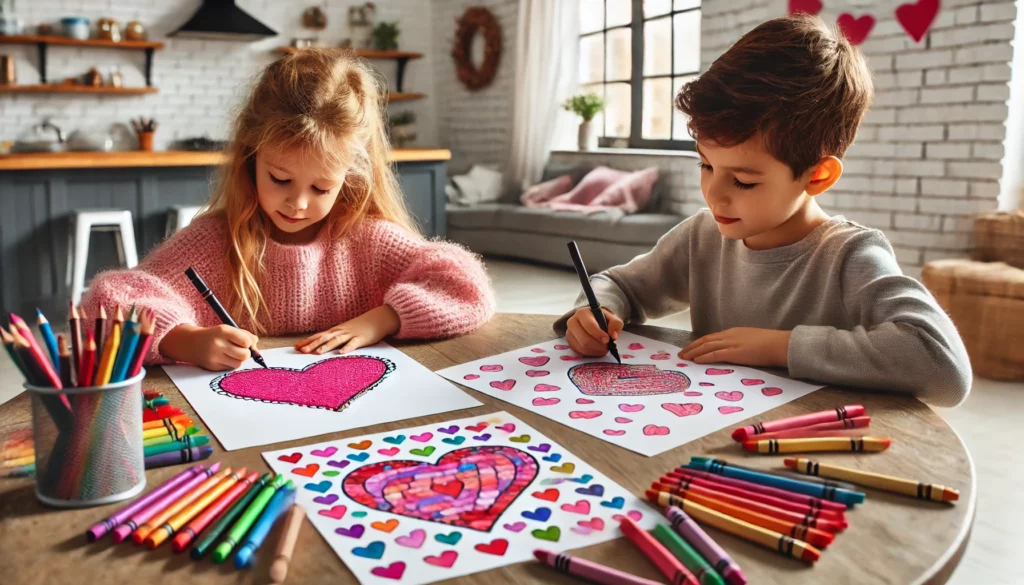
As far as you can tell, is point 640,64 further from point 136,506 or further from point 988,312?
point 136,506

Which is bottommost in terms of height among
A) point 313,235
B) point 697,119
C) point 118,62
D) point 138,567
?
point 138,567

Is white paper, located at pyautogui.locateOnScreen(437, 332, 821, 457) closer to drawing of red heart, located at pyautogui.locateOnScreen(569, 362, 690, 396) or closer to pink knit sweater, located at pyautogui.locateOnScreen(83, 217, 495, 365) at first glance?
drawing of red heart, located at pyautogui.locateOnScreen(569, 362, 690, 396)

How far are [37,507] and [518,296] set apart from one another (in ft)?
13.4

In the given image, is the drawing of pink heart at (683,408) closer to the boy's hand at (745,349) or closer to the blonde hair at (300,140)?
the boy's hand at (745,349)

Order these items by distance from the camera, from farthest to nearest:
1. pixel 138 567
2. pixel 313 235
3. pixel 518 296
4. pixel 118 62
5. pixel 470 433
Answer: pixel 118 62 → pixel 518 296 → pixel 313 235 → pixel 470 433 → pixel 138 567

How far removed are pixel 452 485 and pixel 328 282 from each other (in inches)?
30.0

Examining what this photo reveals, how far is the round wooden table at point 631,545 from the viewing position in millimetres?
564

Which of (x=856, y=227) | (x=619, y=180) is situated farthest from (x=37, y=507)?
(x=619, y=180)

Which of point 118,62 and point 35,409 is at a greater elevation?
point 118,62

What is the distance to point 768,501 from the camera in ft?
2.12

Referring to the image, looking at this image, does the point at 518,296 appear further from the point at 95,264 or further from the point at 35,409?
the point at 35,409

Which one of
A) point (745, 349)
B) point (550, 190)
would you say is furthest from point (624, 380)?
point (550, 190)

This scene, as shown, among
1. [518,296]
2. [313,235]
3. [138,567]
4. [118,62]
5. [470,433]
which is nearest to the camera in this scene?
[138,567]

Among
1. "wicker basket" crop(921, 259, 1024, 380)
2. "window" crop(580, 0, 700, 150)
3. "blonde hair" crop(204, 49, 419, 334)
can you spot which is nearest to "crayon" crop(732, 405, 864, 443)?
"blonde hair" crop(204, 49, 419, 334)
